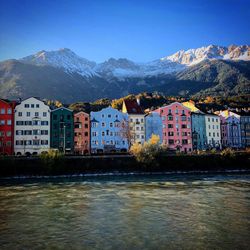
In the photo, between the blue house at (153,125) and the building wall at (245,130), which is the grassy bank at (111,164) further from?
the building wall at (245,130)

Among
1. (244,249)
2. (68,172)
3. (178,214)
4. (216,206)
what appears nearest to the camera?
(244,249)

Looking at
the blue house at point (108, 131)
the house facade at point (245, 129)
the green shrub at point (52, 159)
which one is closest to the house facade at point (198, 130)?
the house facade at point (245, 129)

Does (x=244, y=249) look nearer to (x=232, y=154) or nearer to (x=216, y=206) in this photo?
(x=216, y=206)

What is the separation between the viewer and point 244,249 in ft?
58.3

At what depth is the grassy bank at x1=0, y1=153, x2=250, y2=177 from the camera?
59.6 meters

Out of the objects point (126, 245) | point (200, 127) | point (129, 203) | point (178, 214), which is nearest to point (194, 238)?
point (126, 245)

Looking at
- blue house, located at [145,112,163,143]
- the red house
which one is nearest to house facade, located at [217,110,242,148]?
blue house, located at [145,112,163,143]

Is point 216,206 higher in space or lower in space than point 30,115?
lower

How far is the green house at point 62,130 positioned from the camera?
8050 cm

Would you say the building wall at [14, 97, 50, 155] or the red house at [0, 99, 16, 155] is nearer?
the red house at [0, 99, 16, 155]

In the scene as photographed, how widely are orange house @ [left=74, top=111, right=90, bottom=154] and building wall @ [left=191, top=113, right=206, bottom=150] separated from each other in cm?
3497

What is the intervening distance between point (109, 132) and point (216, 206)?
191 feet

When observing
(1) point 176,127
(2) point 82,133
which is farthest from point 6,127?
(1) point 176,127

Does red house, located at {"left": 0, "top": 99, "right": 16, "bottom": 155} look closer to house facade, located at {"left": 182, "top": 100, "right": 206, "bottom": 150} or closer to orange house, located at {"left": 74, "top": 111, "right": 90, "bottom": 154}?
orange house, located at {"left": 74, "top": 111, "right": 90, "bottom": 154}
